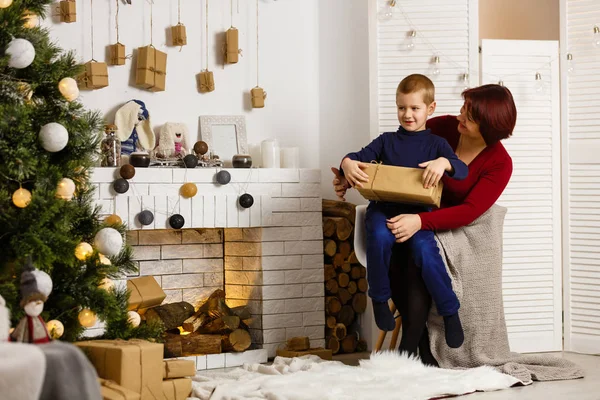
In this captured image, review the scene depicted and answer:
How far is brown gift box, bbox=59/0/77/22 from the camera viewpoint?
386 cm

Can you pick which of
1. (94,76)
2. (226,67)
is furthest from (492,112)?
(94,76)

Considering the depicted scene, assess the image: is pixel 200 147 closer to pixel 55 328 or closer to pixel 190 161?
pixel 190 161

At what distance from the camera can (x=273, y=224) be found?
13.3 ft

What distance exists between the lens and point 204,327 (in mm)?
4078

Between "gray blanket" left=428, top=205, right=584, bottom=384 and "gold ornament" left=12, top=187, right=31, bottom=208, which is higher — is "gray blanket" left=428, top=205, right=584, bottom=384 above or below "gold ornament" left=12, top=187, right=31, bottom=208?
below

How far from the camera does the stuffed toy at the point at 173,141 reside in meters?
3.98

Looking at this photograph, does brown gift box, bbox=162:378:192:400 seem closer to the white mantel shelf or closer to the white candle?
the white mantel shelf

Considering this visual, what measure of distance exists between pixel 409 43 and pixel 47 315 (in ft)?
7.54

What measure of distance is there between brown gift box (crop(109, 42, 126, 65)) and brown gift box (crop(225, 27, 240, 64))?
542mm

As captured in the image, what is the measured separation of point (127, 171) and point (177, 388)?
1.17 metres

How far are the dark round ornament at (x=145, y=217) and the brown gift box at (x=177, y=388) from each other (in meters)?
1.05

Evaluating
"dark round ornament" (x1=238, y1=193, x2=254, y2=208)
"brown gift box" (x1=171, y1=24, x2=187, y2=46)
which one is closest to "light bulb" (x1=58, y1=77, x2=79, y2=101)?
"dark round ornament" (x1=238, y1=193, x2=254, y2=208)

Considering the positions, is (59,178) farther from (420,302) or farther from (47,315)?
(420,302)

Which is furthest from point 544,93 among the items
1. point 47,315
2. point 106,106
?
point 47,315
